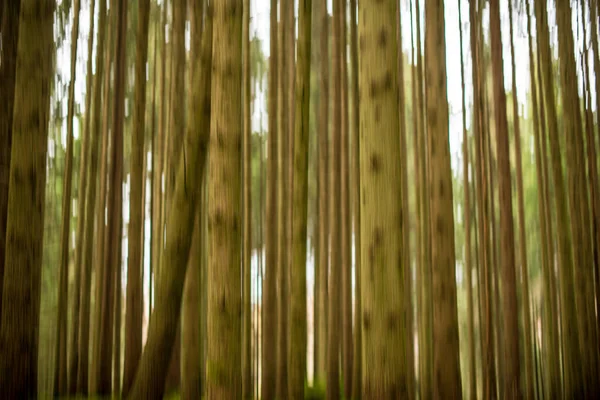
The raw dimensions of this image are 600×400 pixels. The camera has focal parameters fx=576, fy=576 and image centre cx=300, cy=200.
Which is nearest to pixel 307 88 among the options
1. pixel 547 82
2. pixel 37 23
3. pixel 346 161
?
pixel 37 23

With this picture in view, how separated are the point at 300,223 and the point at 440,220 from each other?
925mm

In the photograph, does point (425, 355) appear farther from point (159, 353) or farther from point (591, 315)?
point (159, 353)

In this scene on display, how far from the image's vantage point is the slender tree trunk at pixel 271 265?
457 cm

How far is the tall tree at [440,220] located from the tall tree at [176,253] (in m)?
1.69

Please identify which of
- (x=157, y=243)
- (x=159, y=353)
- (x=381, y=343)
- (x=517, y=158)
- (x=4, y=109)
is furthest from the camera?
(x=517, y=158)

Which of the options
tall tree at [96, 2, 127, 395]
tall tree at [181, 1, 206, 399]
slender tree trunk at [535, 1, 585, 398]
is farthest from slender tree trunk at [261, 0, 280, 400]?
slender tree trunk at [535, 1, 585, 398]

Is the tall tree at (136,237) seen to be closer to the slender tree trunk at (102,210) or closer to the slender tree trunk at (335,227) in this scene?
the slender tree trunk at (102,210)

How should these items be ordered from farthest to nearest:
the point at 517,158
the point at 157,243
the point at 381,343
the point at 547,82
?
the point at 517,158 < the point at 547,82 < the point at 157,243 < the point at 381,343

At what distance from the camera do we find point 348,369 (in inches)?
188

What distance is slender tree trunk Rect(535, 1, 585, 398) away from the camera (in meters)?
4.68

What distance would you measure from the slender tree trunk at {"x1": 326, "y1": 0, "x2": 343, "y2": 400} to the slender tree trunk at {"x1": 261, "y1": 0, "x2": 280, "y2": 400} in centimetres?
46

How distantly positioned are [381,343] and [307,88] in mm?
1857

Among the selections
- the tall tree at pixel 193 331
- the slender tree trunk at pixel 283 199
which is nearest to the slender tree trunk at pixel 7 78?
the tall tree at pixel 193 331

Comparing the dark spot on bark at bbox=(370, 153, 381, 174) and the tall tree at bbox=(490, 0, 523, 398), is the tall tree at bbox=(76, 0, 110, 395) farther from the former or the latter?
the dark spot on bark at bbox=(370, 153, 381, 174)
